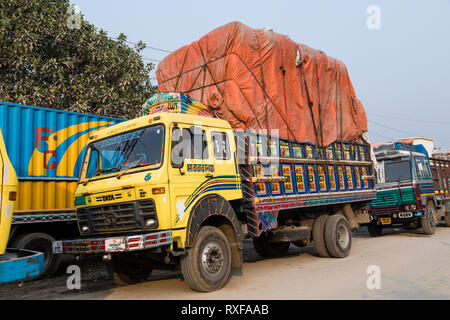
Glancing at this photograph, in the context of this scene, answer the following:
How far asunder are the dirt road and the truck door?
1.31 meters

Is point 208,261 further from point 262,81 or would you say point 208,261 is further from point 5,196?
point 262,81

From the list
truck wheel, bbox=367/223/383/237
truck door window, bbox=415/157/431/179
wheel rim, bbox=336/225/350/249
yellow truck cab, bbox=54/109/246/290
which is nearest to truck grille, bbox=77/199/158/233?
yellow truck cab, bbox=54/109/246/290

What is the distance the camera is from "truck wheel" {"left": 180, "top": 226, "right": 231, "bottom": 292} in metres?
5.25

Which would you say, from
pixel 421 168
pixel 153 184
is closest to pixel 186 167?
pixel 153 184

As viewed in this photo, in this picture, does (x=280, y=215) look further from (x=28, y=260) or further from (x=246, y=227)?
(x=28, y=260)

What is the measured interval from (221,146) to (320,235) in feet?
11.4

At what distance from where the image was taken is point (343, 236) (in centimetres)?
855

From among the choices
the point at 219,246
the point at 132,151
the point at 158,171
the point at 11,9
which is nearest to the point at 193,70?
the point at 132,151

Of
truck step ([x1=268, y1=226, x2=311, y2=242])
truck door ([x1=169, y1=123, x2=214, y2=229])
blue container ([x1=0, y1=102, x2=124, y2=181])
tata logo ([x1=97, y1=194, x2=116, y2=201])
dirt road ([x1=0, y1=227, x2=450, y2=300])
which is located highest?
blue container ([x1=0, y1=102, x2=124, y2=181])

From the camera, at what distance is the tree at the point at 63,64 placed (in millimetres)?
13352

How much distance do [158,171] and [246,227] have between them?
85.0 inches

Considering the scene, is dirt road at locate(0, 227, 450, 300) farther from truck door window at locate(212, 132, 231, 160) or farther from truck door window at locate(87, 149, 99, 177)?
truck door window at locate(212, 132, 231, 160)

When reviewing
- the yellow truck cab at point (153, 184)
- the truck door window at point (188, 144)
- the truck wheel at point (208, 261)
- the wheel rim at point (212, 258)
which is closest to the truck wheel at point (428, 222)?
the yellow truck cab at point (153, 184)

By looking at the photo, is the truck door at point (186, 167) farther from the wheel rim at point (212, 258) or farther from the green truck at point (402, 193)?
the green truck at point (402, 193)
